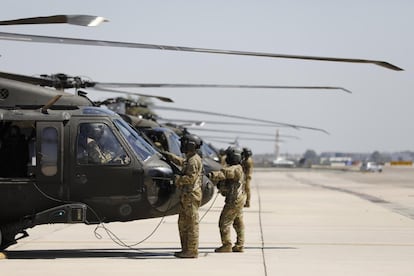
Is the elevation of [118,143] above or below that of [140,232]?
above

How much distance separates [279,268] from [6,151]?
4501mm

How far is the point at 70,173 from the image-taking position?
43.6 feet

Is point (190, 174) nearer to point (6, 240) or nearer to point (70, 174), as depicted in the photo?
point (70, 174)

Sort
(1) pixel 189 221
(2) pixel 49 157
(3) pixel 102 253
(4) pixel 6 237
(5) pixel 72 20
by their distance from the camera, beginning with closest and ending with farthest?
(5) pixel 72 20
(1) pixel 189 221
(2) pixel 49 157
(4) pixel 6 237
(3) pixel 102 253

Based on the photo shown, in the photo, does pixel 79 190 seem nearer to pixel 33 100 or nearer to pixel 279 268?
pixel 33 100

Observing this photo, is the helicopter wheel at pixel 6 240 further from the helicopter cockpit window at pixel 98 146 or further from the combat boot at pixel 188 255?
the combat boot at pixel 188 255

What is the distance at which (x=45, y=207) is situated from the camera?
13258mm

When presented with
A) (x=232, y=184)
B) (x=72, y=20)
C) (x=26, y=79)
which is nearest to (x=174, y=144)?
(x=26, y=79)

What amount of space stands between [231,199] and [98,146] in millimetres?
2189

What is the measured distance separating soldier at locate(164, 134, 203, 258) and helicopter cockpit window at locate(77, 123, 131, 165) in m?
0.90

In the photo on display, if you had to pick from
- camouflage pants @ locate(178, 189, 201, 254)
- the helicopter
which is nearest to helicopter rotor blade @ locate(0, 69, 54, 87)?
the helicopter

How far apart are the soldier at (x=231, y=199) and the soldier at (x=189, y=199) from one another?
1.75ft

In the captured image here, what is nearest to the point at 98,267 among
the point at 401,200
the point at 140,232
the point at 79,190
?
the point at 79,190

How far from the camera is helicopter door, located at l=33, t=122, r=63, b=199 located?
13219mm
